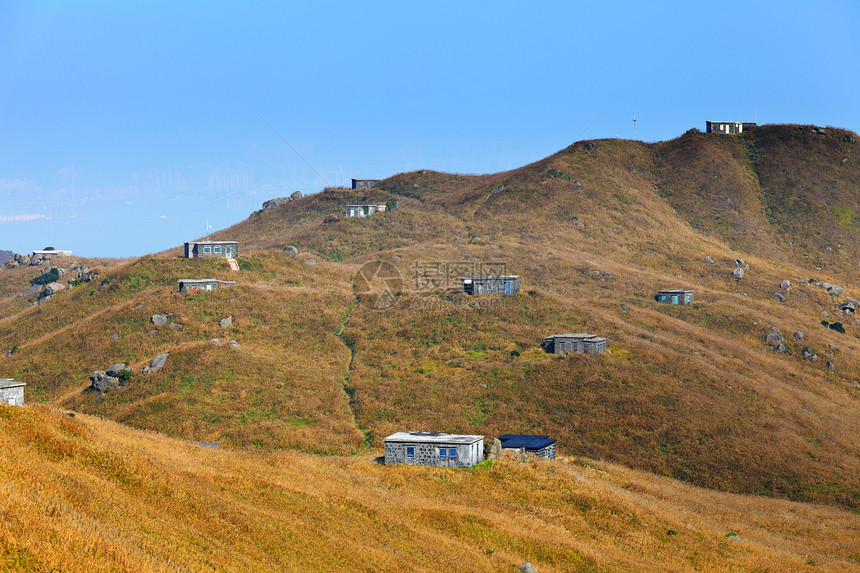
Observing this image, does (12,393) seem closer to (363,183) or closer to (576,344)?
(576,344)

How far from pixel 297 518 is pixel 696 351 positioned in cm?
6159

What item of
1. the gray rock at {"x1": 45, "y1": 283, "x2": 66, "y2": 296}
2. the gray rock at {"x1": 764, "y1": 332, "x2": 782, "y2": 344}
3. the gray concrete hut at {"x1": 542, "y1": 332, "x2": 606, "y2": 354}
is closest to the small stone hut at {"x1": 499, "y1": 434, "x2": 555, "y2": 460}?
the gray concrete hut at {"x1": 542, "y1": 332, "x2": 606, "y2": 354}

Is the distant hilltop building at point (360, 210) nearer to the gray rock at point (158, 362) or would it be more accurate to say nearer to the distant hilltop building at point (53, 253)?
the distant hilltop building at point (53, 253)

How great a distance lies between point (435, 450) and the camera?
4562 centimetres

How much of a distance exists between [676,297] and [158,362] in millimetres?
69330

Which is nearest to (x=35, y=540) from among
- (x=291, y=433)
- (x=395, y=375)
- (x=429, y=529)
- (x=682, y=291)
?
(x=429, y=529)

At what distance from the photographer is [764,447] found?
192 feet

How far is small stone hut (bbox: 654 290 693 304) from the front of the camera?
98562mm

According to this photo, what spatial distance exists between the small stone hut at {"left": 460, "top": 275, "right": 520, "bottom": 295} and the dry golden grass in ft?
145

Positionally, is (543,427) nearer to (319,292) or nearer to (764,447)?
(764,447)

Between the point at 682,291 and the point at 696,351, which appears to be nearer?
the point at 696,351

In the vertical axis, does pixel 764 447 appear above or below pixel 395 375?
below

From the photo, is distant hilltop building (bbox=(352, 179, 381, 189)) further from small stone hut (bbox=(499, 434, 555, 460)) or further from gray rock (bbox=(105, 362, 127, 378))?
small stone hut (bbox=(499, 434, 555, 460))

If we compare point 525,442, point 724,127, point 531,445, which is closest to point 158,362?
point 525,442
